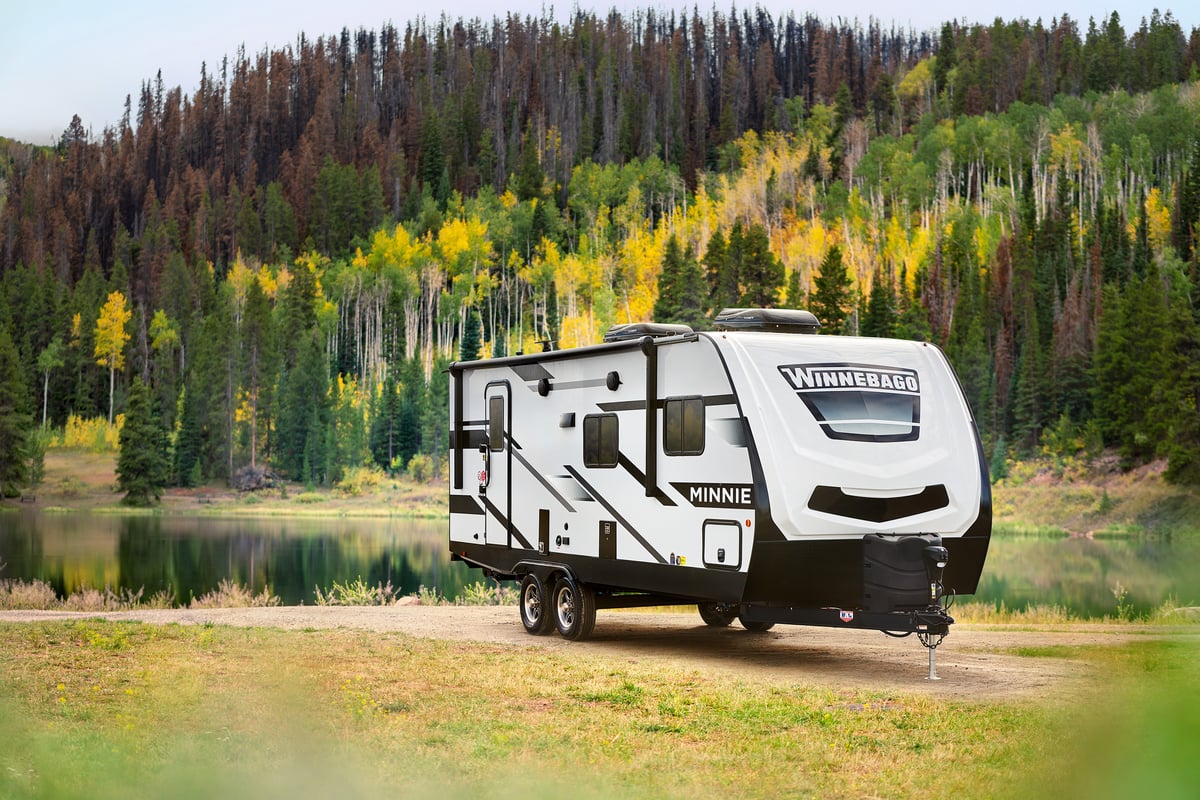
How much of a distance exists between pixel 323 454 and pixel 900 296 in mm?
41341

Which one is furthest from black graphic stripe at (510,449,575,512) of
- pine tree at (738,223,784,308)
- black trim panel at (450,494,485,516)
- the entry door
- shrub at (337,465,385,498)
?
shrub at (337,465,385,498)

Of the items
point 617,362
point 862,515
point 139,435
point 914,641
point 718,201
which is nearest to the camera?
point 862,515

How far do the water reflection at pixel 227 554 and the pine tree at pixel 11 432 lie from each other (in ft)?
30.9

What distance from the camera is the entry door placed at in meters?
17.1

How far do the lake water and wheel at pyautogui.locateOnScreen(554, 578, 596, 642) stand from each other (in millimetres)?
12664

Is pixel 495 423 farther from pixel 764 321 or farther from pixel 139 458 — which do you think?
pixel 139 458

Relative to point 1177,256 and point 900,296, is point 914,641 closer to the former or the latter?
point 900,296

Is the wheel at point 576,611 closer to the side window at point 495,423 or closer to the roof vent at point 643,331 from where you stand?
the side window at point 495,423

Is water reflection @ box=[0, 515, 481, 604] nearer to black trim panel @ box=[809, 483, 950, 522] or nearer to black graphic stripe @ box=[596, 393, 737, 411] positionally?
black graphic stripe @ box=[596, 393, 737, 411]

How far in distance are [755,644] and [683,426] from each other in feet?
11.7

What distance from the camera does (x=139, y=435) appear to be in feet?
268

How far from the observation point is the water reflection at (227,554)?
36656 mm

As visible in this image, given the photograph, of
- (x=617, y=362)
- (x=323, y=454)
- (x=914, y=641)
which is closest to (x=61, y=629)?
(x=617, y=362)

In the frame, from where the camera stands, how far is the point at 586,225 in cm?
12112
